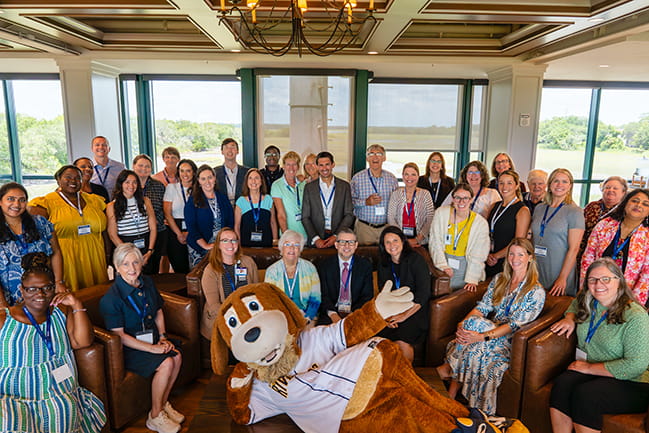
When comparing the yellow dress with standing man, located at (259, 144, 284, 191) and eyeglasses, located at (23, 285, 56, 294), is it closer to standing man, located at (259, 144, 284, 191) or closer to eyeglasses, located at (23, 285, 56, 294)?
eyeglasses, located at (23, 285, 56, 294)

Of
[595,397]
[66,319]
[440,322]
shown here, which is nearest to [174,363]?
[66,319]

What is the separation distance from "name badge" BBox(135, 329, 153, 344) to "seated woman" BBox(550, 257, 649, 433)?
2427 millimetres

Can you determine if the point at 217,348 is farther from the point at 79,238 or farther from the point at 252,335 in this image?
the point at 79,238

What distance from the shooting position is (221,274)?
→ 3.20 metres

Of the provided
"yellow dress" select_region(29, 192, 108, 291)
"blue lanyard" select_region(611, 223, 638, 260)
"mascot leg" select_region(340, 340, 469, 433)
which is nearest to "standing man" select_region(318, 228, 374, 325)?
"mascot leg" select_region(340, 340, 469, 433)

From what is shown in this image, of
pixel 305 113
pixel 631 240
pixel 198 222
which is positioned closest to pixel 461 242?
pixel 631 240

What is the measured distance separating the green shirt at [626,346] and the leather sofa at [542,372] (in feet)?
0.62

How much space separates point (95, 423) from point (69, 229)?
1.62 m

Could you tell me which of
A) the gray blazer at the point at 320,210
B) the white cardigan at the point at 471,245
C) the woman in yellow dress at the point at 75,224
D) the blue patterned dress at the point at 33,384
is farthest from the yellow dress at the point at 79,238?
the white cardigan at the point at 471,245

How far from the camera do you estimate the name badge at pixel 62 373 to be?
226cm

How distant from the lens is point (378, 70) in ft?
24.3

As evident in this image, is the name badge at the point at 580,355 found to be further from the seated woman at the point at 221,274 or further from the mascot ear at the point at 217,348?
the seated woman at the point at 221,274

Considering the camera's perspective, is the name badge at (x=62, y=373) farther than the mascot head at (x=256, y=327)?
Yes

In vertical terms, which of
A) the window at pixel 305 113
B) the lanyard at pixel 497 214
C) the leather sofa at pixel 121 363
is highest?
the window at pixel 305 113
